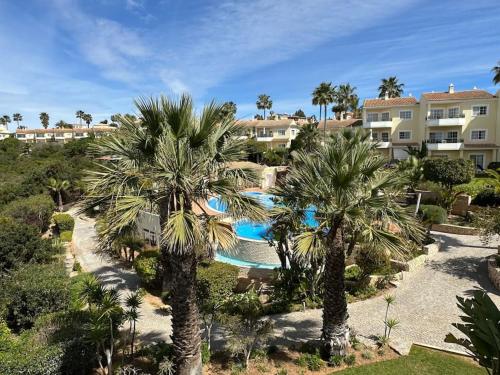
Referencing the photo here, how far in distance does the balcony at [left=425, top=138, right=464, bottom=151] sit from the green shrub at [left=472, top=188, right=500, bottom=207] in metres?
17.4

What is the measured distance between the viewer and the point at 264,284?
16422 mm

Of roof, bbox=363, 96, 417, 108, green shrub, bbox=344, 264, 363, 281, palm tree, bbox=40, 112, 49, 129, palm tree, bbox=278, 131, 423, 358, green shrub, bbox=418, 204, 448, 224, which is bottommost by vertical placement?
green shrub, bbox=344, 264, 363, 281

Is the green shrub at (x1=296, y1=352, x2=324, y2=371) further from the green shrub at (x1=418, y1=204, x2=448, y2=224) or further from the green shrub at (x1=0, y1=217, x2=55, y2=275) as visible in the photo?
the green shrub at (x1=418, y1=204, x2=448, y2=224)

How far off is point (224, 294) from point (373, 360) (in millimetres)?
6429

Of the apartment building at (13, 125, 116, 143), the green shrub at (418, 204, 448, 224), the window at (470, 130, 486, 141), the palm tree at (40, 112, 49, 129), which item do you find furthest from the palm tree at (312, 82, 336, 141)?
the palm tree at (40, 112, 49, 129)

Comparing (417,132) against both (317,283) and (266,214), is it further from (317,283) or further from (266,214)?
(266,214)

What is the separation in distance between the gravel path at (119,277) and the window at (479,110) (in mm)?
43221

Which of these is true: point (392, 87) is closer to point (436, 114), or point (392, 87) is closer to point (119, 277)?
point (436, 114)

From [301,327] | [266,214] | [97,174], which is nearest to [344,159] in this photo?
[266,214]

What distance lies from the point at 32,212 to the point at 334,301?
27.6 metres

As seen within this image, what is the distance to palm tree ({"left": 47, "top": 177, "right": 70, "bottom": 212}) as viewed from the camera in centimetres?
3772

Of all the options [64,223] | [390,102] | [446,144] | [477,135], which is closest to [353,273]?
[64,223]

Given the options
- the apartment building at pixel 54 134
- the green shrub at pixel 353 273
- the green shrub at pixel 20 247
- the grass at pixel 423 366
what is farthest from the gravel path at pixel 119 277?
the apartment building at pixel 54 134

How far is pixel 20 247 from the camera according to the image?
18.4 metres
